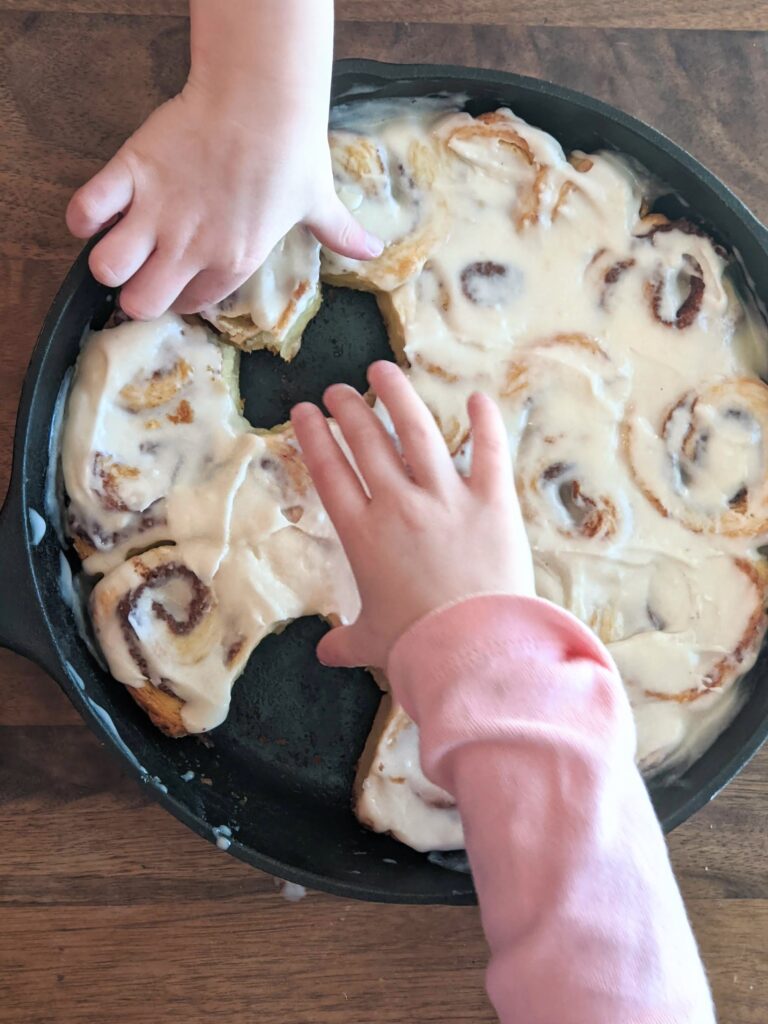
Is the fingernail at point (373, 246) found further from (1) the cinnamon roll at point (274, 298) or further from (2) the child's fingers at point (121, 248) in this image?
(2) the child's fingers at point (121, 248)

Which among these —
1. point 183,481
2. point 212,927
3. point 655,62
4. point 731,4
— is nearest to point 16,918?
point 212,927

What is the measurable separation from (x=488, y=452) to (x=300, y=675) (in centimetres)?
35

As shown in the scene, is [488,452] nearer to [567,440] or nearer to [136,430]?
[567,440]

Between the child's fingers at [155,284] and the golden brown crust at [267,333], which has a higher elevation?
the child's fingers at [155,284]

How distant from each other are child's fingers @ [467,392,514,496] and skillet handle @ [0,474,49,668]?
0.39m

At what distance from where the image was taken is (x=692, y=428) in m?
0.95

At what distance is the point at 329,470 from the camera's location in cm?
79

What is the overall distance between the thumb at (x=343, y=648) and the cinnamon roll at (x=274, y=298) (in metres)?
0.31

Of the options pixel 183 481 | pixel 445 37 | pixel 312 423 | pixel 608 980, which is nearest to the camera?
pixel 608 980

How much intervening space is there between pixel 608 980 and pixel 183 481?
56cm

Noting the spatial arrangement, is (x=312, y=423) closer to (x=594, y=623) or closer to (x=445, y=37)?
(x=594, y=623)

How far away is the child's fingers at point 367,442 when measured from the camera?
77 cm

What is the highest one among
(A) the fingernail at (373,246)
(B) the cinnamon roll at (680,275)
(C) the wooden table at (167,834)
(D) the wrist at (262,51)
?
(D) the wrist at (262,51)

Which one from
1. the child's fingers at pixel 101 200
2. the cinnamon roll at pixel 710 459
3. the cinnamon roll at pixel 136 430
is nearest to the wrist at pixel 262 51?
the child's fingers at pixel 101 200
